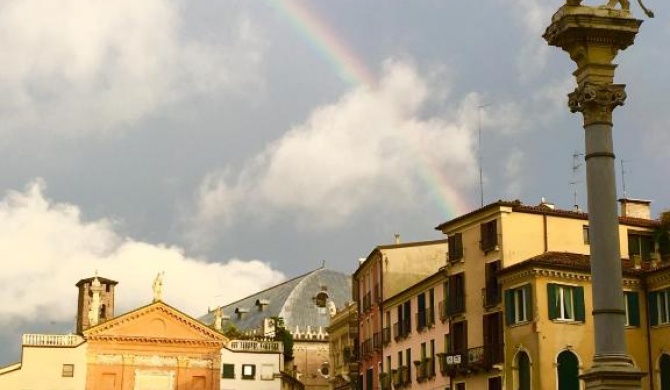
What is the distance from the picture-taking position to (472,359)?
55.3 m

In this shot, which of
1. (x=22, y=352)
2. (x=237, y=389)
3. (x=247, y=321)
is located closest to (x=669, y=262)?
(x=237, y=389)

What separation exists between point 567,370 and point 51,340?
158 feet

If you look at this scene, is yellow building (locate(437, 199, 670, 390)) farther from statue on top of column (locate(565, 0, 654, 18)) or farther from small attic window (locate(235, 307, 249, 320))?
small attic window (locate(235, 307, 249, 320))

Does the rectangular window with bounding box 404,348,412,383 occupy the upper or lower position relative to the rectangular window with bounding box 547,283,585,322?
lower

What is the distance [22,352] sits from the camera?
267ft

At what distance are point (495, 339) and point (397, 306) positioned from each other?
15.3 metres

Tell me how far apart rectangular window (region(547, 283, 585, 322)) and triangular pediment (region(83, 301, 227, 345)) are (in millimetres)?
45102

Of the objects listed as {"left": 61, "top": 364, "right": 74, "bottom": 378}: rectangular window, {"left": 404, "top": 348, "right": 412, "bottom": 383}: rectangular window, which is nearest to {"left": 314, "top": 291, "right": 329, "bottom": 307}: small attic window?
{"left": 61, "top": 364, "right": 74, "bottom": 378}: rectangular window

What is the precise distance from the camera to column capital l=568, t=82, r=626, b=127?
83.3 feet

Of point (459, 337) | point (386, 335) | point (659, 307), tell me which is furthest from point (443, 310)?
point (659, 307)

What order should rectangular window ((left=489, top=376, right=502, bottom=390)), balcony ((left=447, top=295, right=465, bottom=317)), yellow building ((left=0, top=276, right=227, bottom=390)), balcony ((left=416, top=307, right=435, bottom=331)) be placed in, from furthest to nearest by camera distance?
yellow building ((left=0, top=276, right=227, bottom=390)) → balcony ((left=416, top=307, right=435, bottom=331)) → balcony ((left=447, top=295, right=465, bottom=317)) → rectangular window ((left=489, top=376, right=502, bottom=390))

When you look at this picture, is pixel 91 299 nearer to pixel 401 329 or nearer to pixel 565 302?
pixel 401 329

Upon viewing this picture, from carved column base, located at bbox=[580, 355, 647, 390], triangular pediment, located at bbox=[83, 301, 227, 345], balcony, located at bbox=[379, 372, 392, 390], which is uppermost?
triangular pediment, located at bbox=[83, 301, 227, 345]

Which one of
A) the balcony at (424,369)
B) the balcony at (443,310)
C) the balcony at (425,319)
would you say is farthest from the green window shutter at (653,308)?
the balcony at (424,369)
